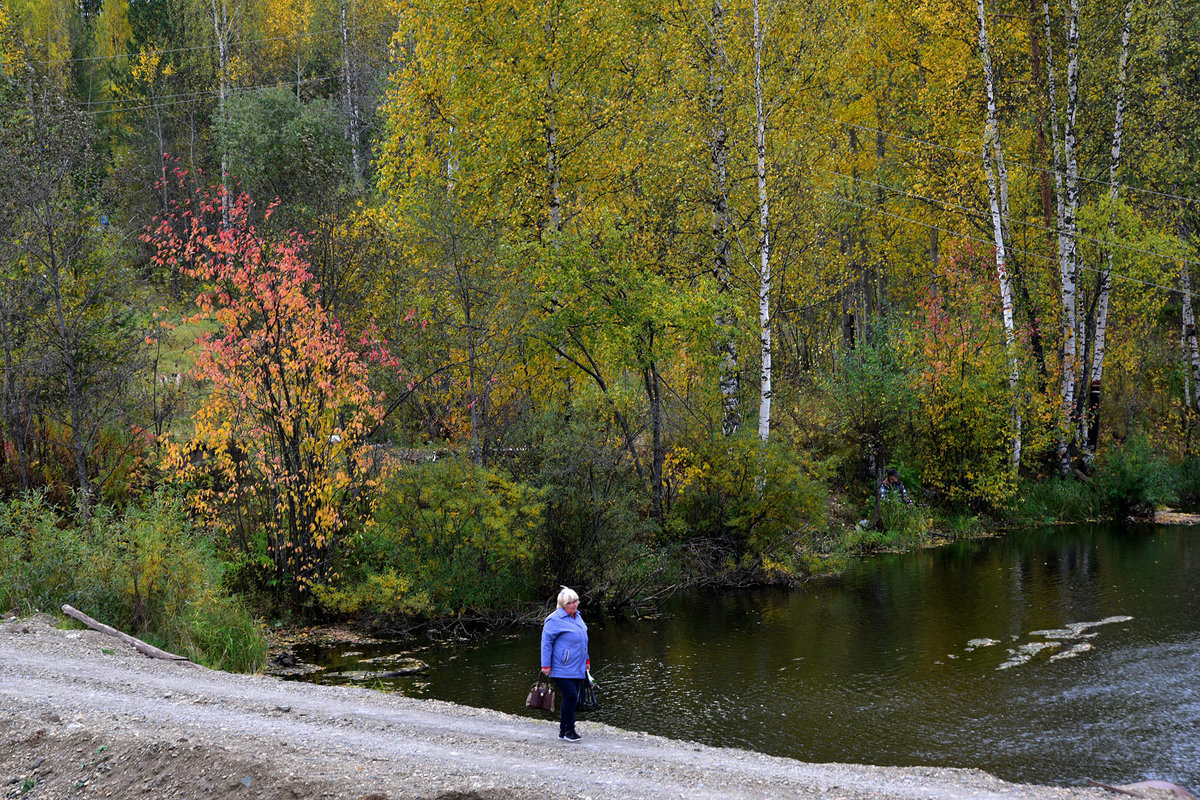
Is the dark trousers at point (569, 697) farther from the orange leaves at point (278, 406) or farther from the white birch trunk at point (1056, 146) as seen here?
the white birch trunk at point (1056, 146)

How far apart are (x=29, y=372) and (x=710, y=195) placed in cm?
1536

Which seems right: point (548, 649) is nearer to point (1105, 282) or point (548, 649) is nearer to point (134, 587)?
A: point (134, 587)

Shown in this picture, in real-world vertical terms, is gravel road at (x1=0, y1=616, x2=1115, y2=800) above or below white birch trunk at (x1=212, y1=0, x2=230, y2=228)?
below

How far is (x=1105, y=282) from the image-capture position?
29.8 metres

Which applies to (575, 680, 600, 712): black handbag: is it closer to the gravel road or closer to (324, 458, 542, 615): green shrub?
the gravel road

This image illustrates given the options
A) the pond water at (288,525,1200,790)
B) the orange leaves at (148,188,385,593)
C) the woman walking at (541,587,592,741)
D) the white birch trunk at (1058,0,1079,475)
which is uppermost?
the white birch trunk at (1058,0,1079,475)

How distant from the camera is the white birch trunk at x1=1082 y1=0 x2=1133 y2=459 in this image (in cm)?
2908

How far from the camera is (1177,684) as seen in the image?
1338cm

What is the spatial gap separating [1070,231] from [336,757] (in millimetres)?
26480

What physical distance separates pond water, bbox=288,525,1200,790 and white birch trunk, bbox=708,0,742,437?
4.78 meters

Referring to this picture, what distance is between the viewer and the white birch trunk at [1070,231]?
28.6 metres

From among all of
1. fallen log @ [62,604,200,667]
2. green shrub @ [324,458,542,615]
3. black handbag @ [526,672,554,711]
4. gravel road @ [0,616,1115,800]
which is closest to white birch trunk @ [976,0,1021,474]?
green shrub @ [324,458,542,615]

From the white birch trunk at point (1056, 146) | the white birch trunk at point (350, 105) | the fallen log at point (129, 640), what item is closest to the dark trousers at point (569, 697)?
the fallen log at point (129, 640)

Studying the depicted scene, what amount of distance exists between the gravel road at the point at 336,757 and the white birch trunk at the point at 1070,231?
875 inches
